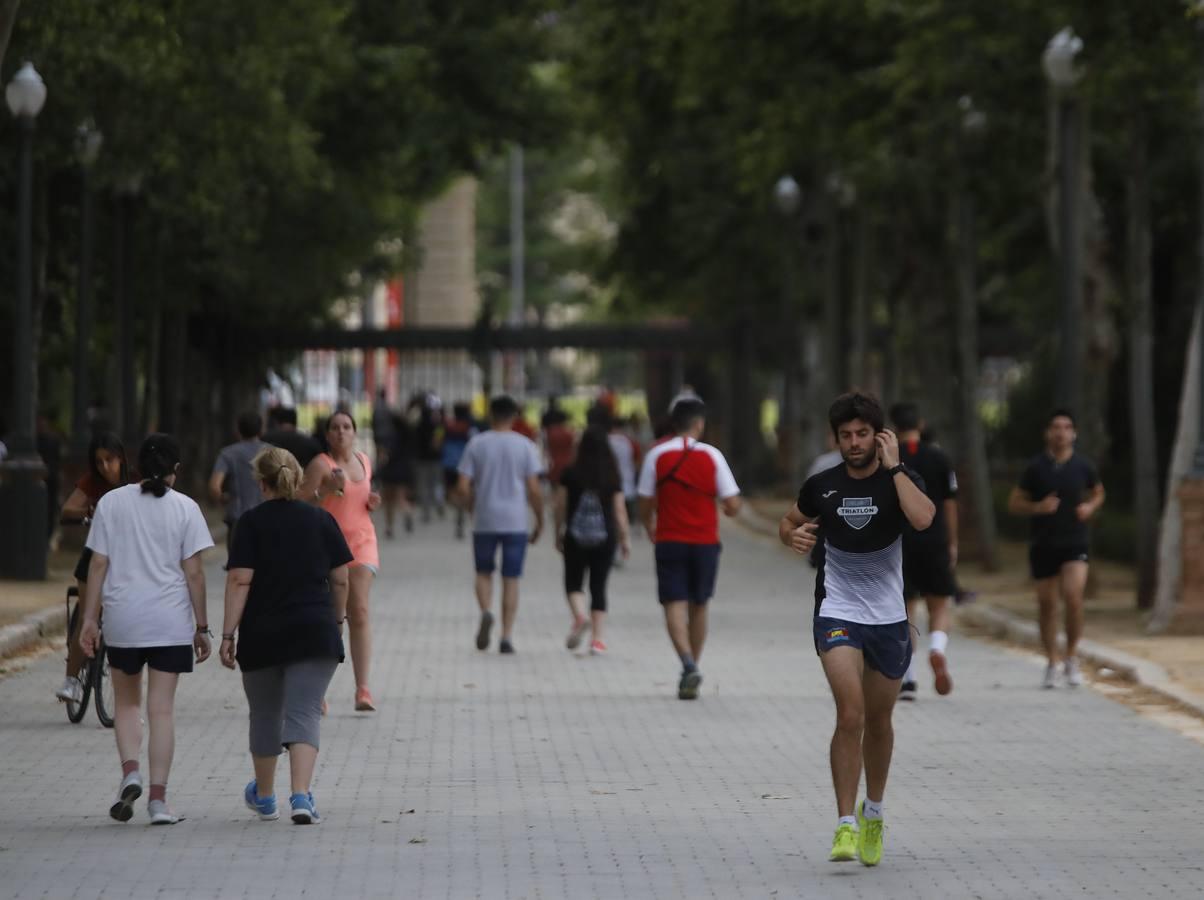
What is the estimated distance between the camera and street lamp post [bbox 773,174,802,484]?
39.0m

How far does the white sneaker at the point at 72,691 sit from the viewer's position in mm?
13148

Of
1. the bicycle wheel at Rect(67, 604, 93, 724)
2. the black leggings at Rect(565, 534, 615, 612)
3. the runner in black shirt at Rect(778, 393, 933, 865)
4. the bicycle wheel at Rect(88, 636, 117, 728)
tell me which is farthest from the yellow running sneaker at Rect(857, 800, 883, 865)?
the black leggings at Rect(565, 534, 615, 612)

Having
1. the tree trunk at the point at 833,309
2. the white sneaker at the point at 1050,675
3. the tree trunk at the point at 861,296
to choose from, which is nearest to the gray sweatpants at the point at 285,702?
the white sneaker at the point at 1050,675

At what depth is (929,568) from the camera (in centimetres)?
1483

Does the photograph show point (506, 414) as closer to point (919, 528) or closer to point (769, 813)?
point (769, 813)

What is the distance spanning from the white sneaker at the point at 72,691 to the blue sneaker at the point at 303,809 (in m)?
3.56

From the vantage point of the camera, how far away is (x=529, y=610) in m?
22.1

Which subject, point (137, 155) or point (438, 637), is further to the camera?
point (137, 155)

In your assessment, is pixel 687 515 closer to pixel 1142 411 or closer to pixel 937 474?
pixel 937 474

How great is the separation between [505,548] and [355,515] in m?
4.22

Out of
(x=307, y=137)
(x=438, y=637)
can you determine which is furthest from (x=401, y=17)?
(x=438, y=637)

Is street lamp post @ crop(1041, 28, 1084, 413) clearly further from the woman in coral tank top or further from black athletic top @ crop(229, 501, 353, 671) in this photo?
black athletic top @ crop(229, 501, 353, 671)

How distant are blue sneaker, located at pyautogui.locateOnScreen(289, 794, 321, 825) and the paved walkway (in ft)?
0.19

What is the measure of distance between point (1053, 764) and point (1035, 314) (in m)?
32.1
